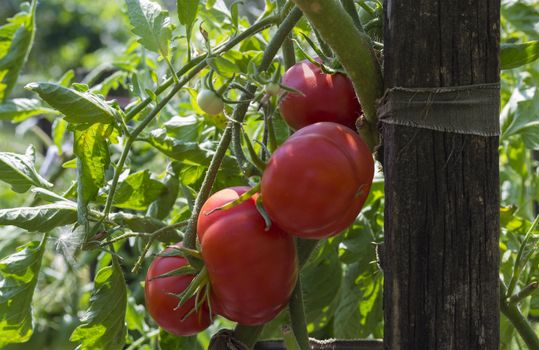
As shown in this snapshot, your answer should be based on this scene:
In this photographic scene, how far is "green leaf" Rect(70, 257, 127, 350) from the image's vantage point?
929 mm

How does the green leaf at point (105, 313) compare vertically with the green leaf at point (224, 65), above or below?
below

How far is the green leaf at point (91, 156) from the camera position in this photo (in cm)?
90

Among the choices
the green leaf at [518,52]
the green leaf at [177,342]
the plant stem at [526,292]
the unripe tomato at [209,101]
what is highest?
the green leaf at [518,52]

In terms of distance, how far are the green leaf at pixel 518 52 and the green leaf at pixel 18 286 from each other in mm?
574

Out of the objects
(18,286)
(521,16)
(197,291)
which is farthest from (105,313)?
(521,16)

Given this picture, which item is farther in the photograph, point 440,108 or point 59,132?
point 59,132

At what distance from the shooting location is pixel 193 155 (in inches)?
38.1

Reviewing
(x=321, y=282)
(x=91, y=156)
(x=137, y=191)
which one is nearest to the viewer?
(x=91, y=156)

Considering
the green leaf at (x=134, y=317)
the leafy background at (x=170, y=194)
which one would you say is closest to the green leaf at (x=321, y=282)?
the leafy background at (x=170, y=194)

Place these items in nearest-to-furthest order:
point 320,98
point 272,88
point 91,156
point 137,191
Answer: point 272,88 < point 320,98 < point 91,156 < point 137,191

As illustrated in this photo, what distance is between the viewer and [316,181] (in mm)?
702

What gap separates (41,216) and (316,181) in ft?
1.13

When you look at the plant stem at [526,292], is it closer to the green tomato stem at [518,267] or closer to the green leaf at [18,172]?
the green tomato stem at [518,267]

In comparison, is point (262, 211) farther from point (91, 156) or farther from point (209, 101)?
point (91, 156)
